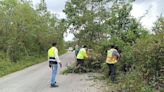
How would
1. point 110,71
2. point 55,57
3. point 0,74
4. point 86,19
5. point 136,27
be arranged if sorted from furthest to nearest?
point 86,19, point 0,74, point 136,27, point 110,71, point 55,57

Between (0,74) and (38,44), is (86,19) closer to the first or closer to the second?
(0,74)

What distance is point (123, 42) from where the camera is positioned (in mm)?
21500

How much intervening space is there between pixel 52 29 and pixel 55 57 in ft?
140

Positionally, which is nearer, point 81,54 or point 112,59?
point 112,59

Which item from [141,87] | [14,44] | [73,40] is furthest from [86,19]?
[141,87]

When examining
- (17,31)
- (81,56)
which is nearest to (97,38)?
(81,56)

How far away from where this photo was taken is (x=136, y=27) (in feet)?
74.4

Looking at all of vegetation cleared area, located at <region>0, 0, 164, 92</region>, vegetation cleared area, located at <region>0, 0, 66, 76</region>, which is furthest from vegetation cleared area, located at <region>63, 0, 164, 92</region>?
vegetation cleared area, located at <region>0, 0, 66, 76</region>

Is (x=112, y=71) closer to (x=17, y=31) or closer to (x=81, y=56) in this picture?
(x=81, y=56)

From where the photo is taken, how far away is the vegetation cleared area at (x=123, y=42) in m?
14.8

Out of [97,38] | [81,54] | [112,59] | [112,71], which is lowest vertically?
[112,71]

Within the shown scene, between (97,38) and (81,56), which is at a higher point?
(97,38)

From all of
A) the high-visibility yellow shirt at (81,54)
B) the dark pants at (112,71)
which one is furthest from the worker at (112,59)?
the high-visibility yellow shirt at (81,54)

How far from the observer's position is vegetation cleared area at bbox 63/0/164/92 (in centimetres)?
1476
